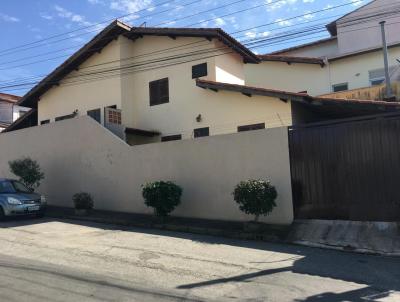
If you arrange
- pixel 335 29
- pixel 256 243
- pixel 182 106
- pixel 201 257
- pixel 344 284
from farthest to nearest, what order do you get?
pixel 335 29
pixel 182 106
pixel 256 243
pixel 201 257
pixel 344 284

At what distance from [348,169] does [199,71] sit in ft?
31.7

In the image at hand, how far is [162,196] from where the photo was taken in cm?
1342

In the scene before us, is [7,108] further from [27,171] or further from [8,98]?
[27,171]

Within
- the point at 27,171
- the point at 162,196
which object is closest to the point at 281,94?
the point at 162,196

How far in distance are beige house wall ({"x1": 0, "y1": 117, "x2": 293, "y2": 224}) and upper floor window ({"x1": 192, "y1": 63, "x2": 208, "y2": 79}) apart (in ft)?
16.1

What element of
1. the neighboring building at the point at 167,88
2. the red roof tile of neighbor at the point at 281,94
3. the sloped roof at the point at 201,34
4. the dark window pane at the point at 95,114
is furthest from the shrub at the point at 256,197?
the dark window pane at the point at 95,114

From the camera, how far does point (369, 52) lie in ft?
73.6

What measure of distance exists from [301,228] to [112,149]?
801 cm

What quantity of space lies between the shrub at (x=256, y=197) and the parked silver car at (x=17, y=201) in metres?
7.17

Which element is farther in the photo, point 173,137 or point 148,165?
point 173,137

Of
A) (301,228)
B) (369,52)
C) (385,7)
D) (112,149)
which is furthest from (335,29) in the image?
(301,228)

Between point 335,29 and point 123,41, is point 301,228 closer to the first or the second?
point 123,41

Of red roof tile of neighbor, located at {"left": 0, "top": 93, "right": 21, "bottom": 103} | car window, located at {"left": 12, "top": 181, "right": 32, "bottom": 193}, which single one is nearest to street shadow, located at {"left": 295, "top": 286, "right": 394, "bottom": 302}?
car window, located at {"left": 12, "top": 181, "right": 32, "bottom": 193}

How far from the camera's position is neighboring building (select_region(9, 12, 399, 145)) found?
17.5 m
